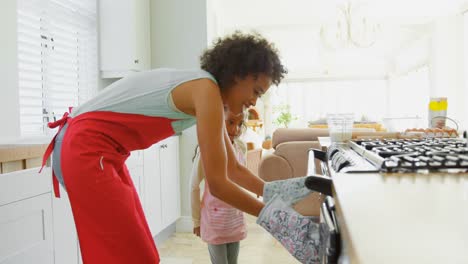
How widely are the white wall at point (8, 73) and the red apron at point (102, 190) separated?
4.22 ft

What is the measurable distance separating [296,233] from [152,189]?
8.63 ft

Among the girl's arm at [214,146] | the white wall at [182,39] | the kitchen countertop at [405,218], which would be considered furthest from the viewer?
the white wall at [182,39]

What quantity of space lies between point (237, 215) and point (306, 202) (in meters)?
1.45

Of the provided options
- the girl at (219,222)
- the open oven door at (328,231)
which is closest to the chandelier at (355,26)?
the girl at (219,222)

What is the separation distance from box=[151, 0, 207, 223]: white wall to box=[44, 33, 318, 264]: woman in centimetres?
247

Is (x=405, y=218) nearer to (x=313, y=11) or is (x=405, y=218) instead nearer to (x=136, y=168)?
(x=136, y=168)

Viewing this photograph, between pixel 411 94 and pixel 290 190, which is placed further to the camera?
pixel 411 94

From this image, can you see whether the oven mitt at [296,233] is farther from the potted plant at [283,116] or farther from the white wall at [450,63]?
the potted plant at [283,116]

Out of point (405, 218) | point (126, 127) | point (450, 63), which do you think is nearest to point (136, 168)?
point (126, 127)

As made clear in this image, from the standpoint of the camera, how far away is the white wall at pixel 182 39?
3.73 metres

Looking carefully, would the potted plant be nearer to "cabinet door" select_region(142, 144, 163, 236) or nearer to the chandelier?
the chandelier

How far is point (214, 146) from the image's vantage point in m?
1.01

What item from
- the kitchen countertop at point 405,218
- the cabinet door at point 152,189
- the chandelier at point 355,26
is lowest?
the cabinet door at point 152,189

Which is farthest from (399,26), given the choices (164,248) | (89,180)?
(89,180)
